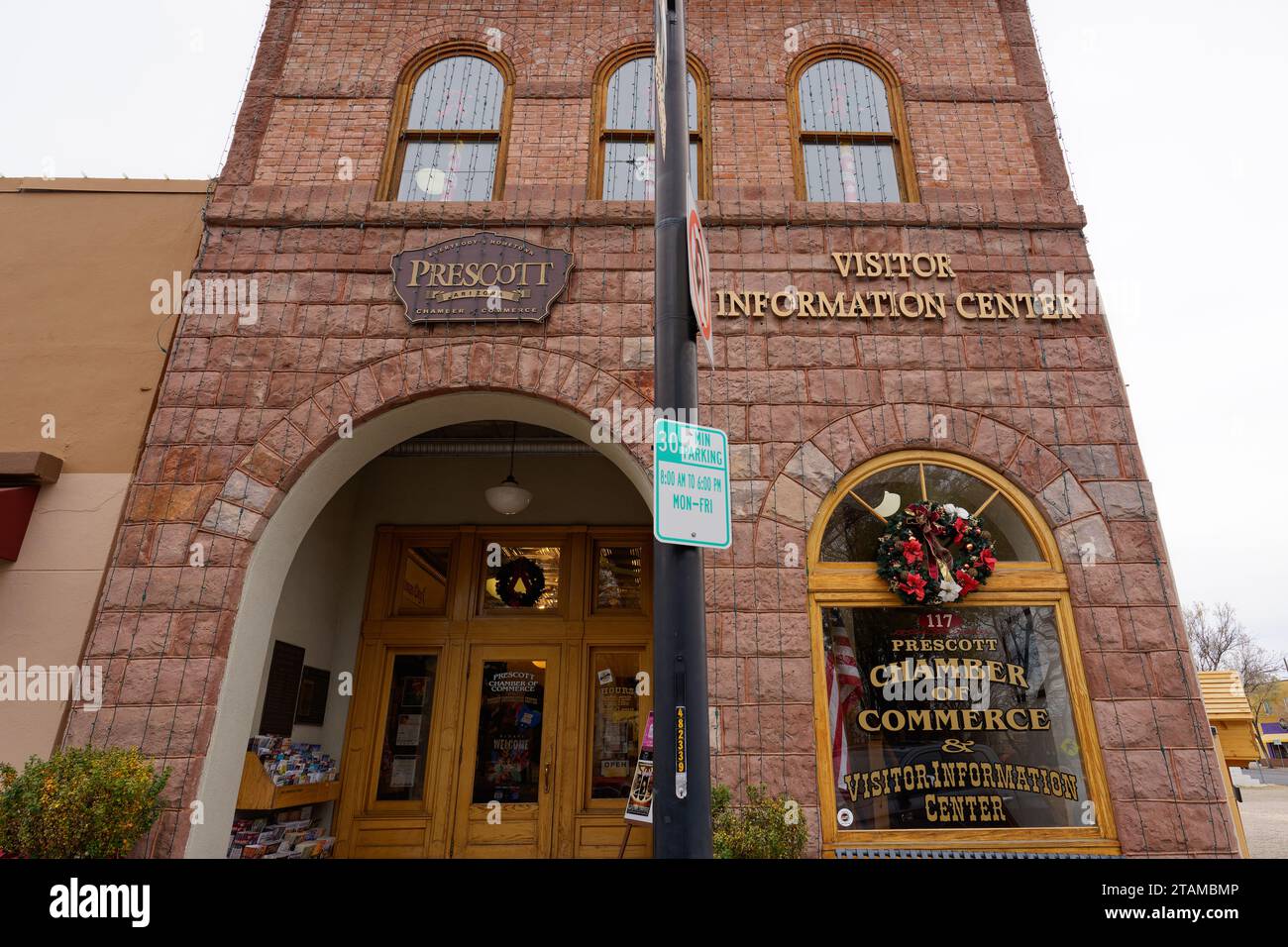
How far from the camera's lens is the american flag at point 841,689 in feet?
18.2

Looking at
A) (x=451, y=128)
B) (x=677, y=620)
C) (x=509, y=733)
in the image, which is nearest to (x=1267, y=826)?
(x=509, y=733)

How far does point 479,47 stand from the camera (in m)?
8.27

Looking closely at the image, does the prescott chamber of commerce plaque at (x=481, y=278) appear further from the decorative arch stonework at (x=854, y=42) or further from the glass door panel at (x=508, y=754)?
the glass door panel at (x=508, y=754)

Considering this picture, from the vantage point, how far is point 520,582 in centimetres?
876

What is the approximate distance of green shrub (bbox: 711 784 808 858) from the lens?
4.89m

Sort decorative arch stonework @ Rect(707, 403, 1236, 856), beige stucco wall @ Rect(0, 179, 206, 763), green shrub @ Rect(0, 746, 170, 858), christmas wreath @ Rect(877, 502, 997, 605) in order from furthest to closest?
beige stucco wall @ Rect(0, 179, 206, 763)
christmas wreath @ Rect(877, 502, 997, 605)
decorative arch stonework @ Rect(707, 403, 1236, 856)
green shrub @ Rect(0, 746, 170, 858)

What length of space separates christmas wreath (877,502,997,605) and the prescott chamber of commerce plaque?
3.66 m

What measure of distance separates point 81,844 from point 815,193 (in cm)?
801

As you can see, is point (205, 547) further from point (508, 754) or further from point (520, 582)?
point (508, 754)

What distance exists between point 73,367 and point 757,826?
7131mm

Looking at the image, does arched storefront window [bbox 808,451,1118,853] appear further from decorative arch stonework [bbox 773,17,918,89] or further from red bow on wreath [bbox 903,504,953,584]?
decorative arch stonework [bbox 773,17,918,89]

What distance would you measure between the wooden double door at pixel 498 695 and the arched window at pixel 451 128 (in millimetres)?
3927

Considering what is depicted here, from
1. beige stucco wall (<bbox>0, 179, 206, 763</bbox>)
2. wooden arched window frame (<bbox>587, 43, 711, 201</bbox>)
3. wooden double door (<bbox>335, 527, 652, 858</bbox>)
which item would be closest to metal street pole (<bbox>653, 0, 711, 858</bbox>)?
wooden arched window frame (<bbox>587, 43, 711, 201</bbox>)
